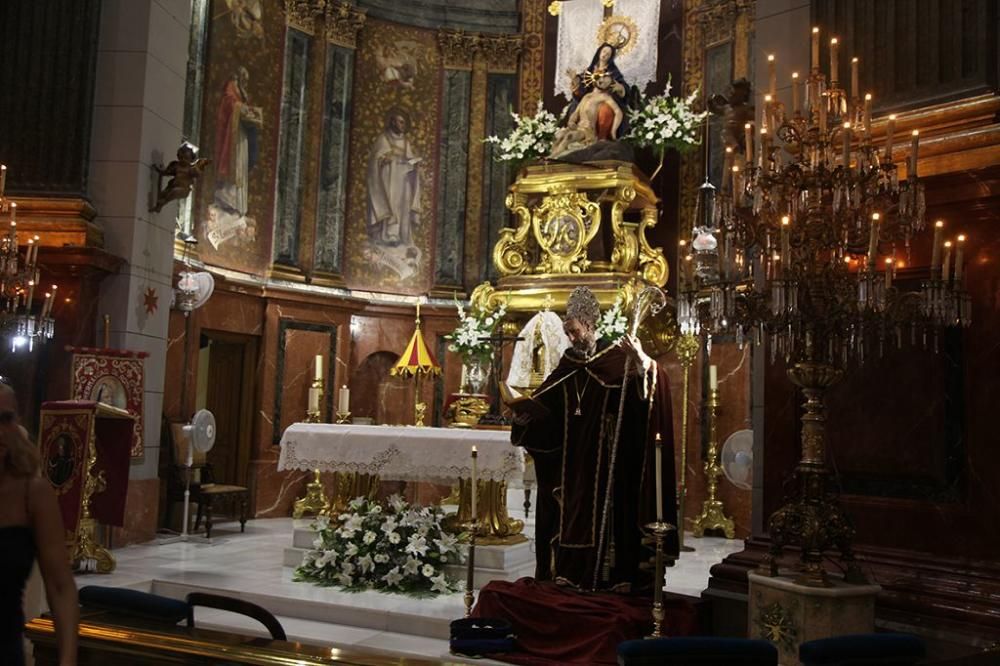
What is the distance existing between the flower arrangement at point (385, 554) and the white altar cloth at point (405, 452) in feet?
1.30

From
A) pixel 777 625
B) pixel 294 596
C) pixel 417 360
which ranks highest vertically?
pixel 417 360

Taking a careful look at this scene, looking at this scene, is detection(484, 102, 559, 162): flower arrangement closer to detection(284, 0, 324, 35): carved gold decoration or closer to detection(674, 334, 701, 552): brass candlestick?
detection(284, 0, 324, 35): carved gold decoration

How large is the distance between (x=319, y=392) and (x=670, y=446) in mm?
7620

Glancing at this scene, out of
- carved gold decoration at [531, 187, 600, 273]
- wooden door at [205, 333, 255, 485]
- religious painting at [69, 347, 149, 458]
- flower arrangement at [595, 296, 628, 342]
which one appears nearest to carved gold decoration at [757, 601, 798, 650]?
religious painting at [69, 347, 149, 458]

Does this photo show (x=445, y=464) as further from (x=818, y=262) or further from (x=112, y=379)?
(x=818, y=262)

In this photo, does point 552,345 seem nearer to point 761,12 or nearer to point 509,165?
point 509,165

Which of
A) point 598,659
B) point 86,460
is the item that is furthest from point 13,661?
point 86,460

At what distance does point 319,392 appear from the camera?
12.8 metres

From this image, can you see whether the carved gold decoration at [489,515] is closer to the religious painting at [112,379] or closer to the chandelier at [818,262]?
the religious painting at [112,379]

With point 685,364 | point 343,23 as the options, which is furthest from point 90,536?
point 343,23

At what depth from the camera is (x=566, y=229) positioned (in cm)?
1317

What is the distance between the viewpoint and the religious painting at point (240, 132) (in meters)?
12.4

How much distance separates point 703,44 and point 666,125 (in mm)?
1766

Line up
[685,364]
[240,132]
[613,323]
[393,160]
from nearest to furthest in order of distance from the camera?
1. [613,323]
2. [685,364]
3. [240,132]
4. [393,160]
